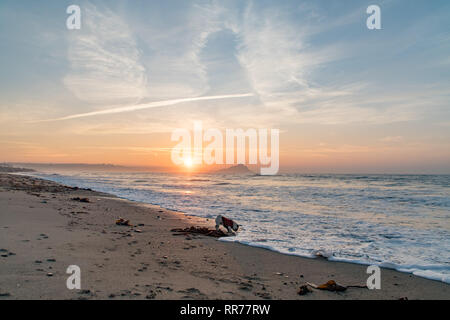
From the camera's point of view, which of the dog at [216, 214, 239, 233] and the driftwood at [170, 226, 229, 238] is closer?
the driftwood at [170, 226, 229, 238]

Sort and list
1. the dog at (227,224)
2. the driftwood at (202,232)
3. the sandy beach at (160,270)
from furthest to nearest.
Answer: the dog at (227,224), the driftwood at (202,232), the sandy beach at (160,270)

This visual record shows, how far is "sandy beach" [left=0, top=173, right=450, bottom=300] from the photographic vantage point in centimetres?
406

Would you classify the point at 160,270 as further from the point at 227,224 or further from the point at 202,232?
the point at 227,224

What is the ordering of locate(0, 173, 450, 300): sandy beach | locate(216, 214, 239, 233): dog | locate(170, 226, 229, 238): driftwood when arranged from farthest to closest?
locate(216, 214, 239, 233): dog < locate(170, 226, 229, 238): driftwood < locate(0, 173, 450, 300): sandy beach

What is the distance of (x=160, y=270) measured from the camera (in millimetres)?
5121

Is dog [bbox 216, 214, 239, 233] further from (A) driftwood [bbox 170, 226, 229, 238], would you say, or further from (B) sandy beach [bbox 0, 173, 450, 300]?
(B) sandy beach [bbox 0, 173, 450, 300]

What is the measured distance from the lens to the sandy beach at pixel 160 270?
4062 millimetres

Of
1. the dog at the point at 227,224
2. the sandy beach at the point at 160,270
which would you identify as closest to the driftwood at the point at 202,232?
the dog at the point at 227,224

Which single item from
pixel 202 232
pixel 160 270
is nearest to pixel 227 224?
pixel 202 232

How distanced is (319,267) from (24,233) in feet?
24.0

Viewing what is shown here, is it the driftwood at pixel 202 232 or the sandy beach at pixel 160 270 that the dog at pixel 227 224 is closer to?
the driftwood at pixel 202 232

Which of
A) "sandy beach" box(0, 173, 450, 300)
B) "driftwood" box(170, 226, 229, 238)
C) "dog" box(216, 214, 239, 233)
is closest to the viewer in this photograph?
"sandy beach" box(0, 173, 450, 300)

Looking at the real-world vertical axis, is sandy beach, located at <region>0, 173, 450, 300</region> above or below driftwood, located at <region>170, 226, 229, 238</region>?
above

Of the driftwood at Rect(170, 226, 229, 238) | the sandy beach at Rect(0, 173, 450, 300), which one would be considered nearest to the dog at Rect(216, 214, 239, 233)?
the driftwood at Rect(170, 226, 229, 238)
